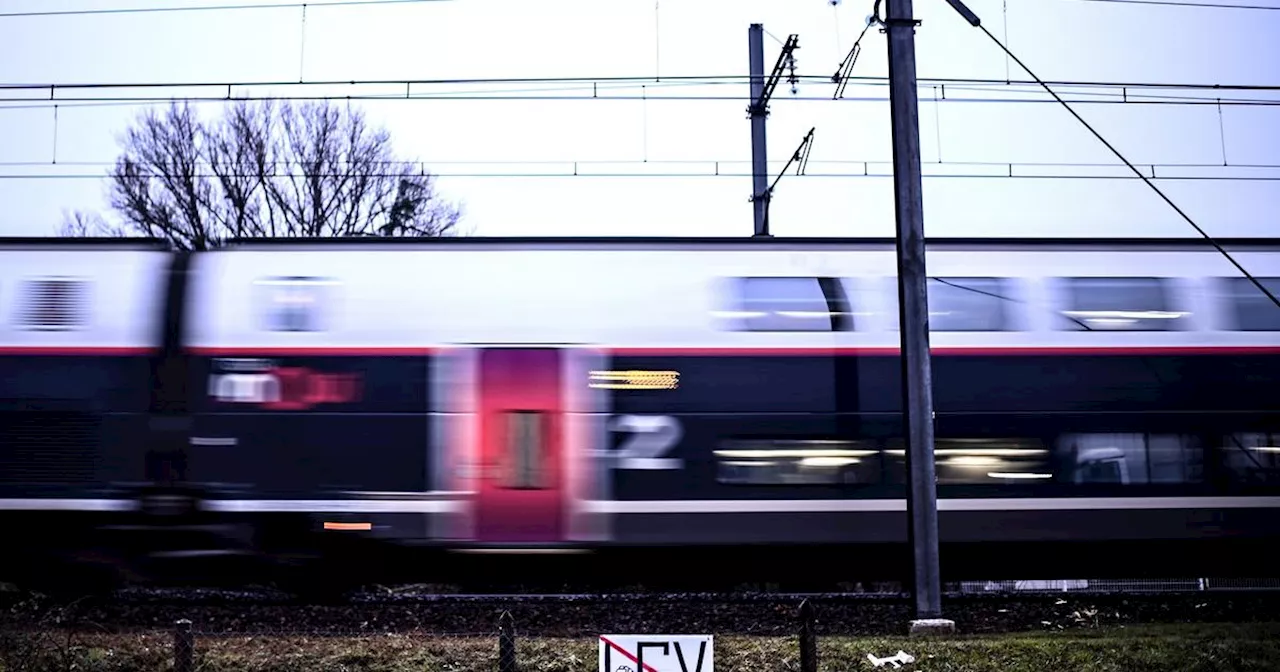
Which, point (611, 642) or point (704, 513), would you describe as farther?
point (704, 513)

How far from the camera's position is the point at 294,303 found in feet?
39.8

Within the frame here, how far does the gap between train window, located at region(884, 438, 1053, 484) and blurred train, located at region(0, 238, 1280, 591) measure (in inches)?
1.3

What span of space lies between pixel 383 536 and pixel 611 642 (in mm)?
4897

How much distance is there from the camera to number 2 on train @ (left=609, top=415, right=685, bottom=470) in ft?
39.0

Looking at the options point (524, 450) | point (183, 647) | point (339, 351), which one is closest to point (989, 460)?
point (524, 450)

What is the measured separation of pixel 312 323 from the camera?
1206cm

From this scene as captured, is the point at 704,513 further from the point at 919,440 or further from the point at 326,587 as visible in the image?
the point at 326,587

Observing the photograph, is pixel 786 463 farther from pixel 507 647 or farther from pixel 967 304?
pixel 507 647

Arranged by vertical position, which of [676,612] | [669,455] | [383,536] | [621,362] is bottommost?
[676,612]

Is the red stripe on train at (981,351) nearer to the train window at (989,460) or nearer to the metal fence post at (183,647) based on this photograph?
the train window at (989,460)

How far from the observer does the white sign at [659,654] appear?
7488mm

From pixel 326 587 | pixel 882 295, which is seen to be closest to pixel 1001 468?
pixel 882 295

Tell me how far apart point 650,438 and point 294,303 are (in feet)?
12.7

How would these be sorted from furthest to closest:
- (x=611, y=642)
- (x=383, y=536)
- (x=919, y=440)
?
(x=383, y=536) < (x=919, y=440) < (x=611, y=642)
